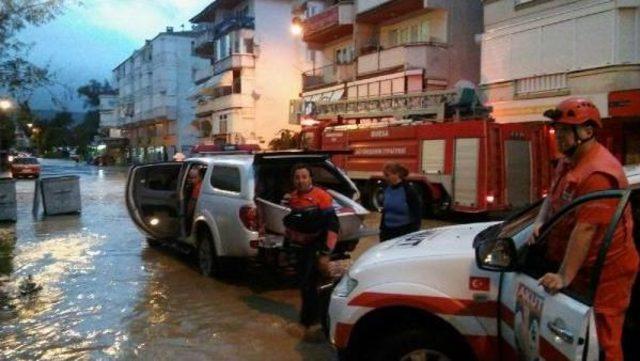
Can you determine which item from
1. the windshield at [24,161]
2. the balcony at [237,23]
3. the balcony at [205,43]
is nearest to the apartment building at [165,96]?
the balcony at [205,43]

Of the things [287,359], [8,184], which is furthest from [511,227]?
[8,184]

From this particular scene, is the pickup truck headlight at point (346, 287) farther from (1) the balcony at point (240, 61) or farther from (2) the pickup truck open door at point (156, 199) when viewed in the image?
(1) the balcony at point (240, 61)

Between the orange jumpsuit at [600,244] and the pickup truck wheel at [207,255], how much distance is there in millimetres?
5698

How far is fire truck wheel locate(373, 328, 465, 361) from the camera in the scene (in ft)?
12.6

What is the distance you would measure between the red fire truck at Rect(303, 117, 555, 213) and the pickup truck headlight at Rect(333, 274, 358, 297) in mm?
10496

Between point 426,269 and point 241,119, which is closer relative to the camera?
point 426,269

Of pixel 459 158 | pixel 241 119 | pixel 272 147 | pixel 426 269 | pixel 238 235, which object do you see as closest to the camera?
pixel 426 269

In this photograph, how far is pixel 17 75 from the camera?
33.2 ft

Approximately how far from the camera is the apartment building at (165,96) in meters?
65.4

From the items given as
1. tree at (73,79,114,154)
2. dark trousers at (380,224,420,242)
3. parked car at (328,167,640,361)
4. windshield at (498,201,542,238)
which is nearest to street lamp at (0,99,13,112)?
dark trousers at (380,224,420,242)

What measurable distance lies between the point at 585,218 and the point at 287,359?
126 inches

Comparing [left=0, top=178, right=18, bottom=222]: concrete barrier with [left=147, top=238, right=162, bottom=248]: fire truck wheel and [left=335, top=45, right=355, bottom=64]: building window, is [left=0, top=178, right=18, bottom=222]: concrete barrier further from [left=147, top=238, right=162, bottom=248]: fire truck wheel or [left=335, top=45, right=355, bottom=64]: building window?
[left=335, top=45, right=355, bottom=64]: building window

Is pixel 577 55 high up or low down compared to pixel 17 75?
up

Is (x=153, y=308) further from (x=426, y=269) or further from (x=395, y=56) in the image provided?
(x=395, y=56)
